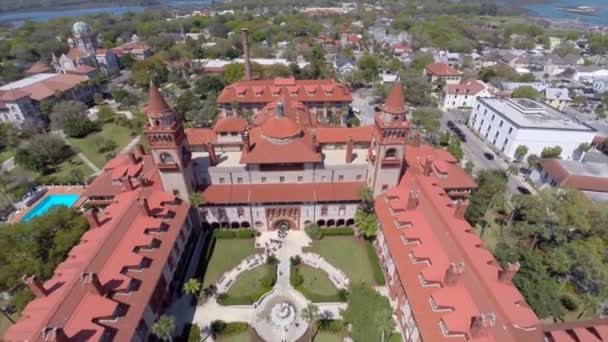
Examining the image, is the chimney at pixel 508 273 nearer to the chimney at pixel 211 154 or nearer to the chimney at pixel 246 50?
the chimney at pixel 211 154

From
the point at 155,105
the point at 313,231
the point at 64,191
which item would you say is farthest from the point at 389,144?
the point at 64,191

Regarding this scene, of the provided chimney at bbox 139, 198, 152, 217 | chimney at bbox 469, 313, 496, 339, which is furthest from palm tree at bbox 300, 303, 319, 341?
chimney at bbox 139, 198, 152, 217

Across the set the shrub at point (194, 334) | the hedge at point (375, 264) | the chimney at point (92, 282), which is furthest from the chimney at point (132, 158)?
the hedge at point (375, 264)

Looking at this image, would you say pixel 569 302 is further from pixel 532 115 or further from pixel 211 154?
pixel 211 154

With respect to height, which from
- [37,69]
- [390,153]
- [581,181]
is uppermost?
[390,153]

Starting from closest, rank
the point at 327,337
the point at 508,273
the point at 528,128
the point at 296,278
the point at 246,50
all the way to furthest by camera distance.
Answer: the point at 508,273 → the point at 327,337 → the point at 296,278 → the point at 528,128 → the point at 246,50
